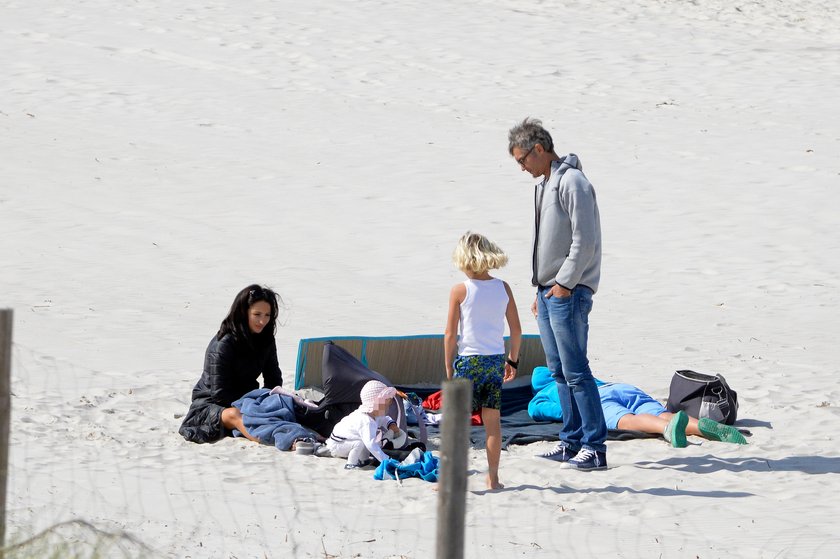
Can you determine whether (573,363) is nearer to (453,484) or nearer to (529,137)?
(529,137)

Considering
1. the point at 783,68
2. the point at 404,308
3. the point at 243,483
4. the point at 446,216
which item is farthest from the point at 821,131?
the point at 243,483

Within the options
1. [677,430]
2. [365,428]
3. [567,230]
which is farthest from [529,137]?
[677,430]

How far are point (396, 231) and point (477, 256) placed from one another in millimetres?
7629

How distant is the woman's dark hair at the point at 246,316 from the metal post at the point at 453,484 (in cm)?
383

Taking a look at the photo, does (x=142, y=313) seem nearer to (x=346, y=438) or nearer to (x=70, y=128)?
(x=346, y=438)

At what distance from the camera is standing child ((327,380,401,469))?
6406mm

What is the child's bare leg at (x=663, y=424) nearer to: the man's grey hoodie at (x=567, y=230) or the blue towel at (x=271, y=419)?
the man's grey hoodie at (x=567, y=230)

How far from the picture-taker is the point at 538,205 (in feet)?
20.7

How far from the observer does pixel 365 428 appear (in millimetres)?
6469

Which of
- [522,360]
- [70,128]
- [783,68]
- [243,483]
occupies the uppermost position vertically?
[783,68]

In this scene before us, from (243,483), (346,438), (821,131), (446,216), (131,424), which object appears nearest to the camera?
(243,483)

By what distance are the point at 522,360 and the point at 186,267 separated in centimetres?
456

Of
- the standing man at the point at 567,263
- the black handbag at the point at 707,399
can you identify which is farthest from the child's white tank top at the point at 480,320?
the black handbag at the point at 707,399

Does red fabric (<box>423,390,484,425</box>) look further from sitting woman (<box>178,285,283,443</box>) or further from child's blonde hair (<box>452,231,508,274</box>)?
child's blonde hair (<box>452,231,508,274</box>)
